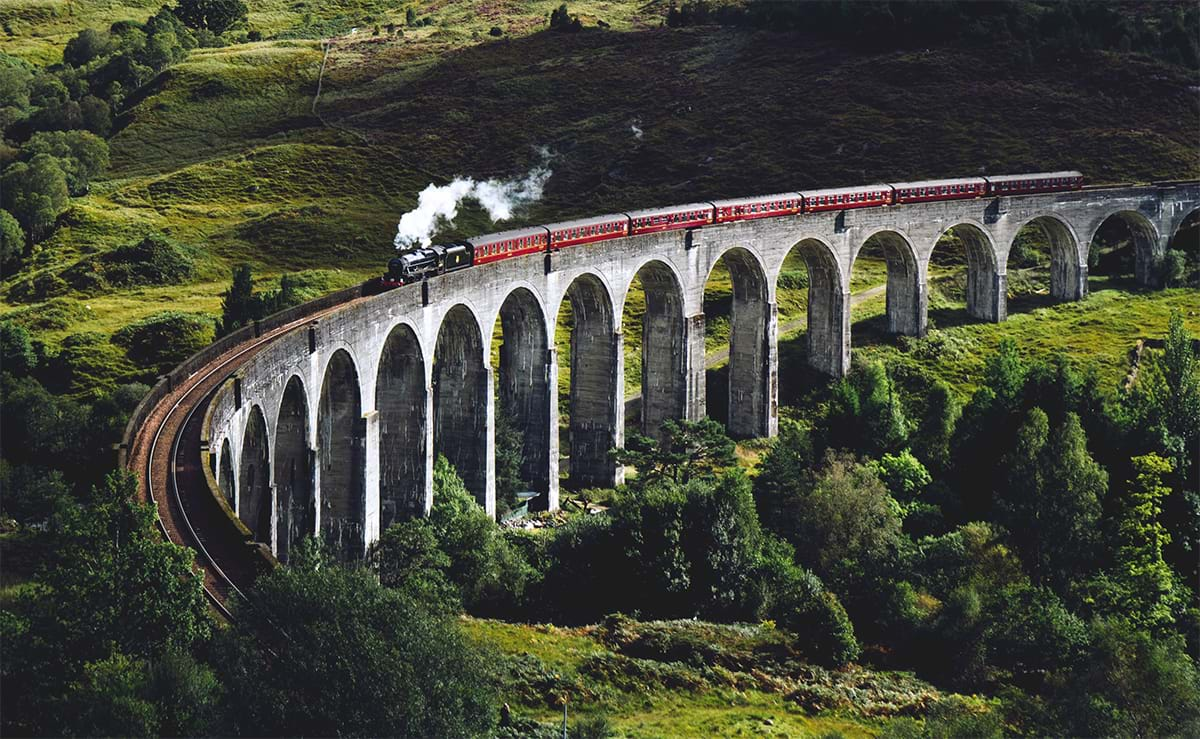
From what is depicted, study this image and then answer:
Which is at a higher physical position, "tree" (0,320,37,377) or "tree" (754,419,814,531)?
"tree" (0,320,37,377)

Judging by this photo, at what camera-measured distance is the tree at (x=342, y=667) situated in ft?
129

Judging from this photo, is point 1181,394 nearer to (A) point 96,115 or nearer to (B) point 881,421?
(B) point 881,421

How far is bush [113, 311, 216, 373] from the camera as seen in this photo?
9250cm

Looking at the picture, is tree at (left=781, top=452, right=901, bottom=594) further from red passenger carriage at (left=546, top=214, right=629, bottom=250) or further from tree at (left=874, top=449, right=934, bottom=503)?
red passenger carriage at (left=546, top=214, right=629, bottom=250)

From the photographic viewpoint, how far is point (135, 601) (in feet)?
137

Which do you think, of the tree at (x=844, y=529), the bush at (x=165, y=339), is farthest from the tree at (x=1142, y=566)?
the bush at (x=165, y=339)

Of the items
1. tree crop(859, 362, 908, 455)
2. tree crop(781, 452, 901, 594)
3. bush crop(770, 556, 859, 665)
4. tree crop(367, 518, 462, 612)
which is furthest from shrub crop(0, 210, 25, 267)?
bush crop(770, 556, 859, 665)

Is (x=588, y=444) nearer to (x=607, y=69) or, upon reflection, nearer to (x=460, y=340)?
(x=460, y=340)

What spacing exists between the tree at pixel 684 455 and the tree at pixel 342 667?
108ft

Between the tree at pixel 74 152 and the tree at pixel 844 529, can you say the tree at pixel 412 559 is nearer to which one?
the tree at pixel 844 529

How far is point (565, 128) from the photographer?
141750 millimetres

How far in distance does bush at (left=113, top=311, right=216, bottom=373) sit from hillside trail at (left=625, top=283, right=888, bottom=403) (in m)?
24.4

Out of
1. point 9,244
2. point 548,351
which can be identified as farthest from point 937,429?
point 9,244

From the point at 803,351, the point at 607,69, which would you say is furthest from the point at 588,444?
the point at 607,69
